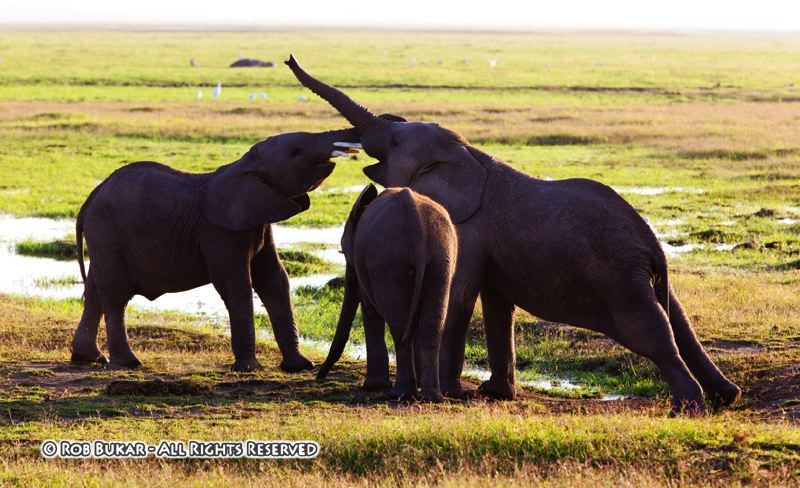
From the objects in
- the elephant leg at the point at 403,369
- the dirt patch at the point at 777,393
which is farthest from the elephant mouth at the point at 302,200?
the dirt patch at the point at 777,393

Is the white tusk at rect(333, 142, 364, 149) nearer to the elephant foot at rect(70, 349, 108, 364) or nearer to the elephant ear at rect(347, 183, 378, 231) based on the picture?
the elephant ear at rect(347, 183, 378, 231)

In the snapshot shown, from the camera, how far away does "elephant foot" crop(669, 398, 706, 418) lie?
9156 mm

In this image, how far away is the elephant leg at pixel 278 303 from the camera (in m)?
11.6

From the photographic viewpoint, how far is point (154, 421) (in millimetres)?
8852

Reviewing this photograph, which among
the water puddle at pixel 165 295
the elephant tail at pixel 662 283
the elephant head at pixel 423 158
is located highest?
the elephant head at pixel 423 158

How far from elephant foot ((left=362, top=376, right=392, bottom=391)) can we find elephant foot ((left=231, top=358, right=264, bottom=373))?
4.93 feet

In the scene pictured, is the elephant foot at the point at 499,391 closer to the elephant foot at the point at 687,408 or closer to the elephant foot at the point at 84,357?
the elephant foot at the point at 687,408

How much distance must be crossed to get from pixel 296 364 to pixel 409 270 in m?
2.65

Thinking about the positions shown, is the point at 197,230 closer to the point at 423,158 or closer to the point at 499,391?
the point at 423,158

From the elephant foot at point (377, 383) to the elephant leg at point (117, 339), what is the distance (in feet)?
8.20

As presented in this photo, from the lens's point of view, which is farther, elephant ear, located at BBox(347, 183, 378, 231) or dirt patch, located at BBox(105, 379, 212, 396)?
elephant ear, located at BBox(347, 183, 378, 231)

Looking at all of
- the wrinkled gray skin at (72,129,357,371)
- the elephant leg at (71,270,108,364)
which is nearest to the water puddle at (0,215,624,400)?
the wrinkled gray skin at (72,129,357,371)

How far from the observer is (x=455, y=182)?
1048cm

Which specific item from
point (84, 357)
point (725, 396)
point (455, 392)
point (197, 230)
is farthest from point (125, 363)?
point (725, 396)
